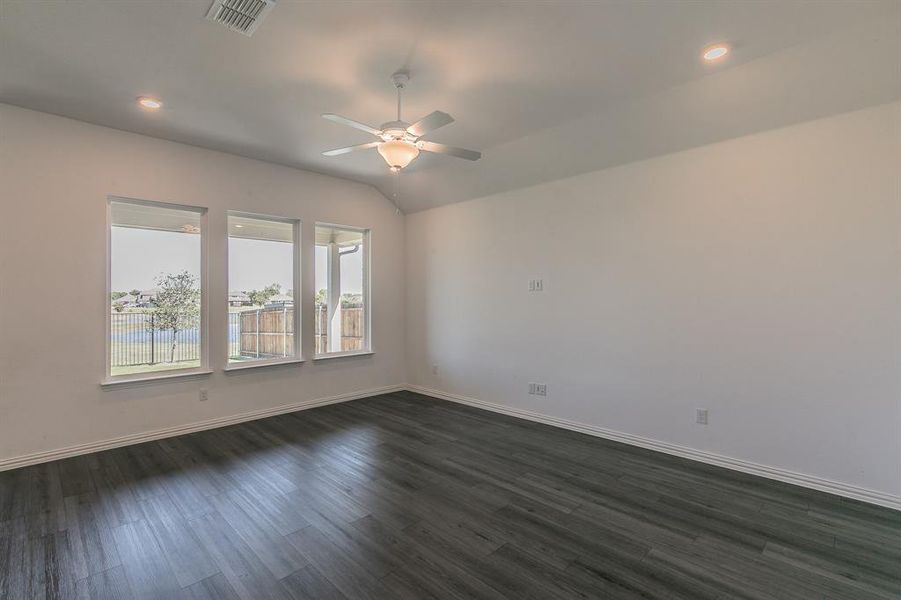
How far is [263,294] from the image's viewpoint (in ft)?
16.2

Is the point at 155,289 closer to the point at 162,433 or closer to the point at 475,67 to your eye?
the point at 162,433

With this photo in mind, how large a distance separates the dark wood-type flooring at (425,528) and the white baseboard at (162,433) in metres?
0.14

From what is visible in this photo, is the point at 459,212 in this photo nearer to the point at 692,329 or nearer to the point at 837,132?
the point at 692,329

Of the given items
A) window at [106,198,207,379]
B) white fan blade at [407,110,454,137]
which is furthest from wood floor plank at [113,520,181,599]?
white fan blade at [407,110,454,137]

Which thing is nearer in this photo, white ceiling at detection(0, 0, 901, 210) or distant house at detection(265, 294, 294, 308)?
white ceiling at detection(0, 0, 901, 210)

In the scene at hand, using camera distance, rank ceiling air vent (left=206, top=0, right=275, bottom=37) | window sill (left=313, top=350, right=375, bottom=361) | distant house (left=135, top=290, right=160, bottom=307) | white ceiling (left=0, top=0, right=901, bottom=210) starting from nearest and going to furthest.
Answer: ceiling air vent (left=206, top=0, right=275, bottom=37)
white ceiling (left=0, top=0, right=901, bottom=210)
distant house (left=135, top=290, right=160, bottom=307)
window sill (left=313, top=350, right=375, bottom=361)

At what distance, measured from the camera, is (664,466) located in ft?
11.1

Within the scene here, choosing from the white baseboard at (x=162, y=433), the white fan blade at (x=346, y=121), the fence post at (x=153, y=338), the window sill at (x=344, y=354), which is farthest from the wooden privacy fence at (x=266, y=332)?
the white fan blade at (x=346, y=121)

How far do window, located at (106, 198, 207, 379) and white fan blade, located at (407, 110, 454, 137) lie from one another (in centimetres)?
300

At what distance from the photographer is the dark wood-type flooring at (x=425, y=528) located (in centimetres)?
198

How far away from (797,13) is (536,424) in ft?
12.8

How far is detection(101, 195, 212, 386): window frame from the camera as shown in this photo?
12.6ft

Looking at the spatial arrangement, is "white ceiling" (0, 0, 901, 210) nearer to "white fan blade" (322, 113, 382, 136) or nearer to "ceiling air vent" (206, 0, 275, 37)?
"ceiling air vent" (206, 0, 275, 37)

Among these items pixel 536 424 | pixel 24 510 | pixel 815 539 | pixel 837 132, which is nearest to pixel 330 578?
pixel 24 510
